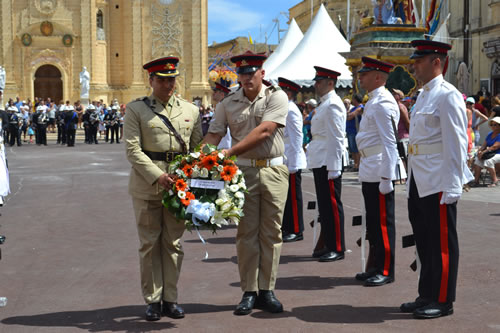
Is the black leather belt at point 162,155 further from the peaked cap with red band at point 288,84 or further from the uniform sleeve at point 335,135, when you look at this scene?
the peaked cap with red band at point 288,84

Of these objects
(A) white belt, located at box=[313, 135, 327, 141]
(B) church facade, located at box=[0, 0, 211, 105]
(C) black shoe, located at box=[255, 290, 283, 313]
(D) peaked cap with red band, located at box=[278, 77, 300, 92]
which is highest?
(B) church facade, located at box=[0, 0, 211, 105]

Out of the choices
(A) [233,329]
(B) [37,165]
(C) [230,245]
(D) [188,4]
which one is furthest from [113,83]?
(A) [233,329]

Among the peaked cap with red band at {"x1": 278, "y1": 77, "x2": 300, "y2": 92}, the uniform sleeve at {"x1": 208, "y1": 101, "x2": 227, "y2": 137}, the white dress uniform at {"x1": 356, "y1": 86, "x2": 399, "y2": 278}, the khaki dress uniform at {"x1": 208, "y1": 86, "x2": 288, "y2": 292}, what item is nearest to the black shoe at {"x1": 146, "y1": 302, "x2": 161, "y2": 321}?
the khaki dress uniform at {"x1": 208, "y1": 86, "x2": 288, "y2": 292}

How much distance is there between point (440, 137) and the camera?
217 inches

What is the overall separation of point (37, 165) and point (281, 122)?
16.6 metres

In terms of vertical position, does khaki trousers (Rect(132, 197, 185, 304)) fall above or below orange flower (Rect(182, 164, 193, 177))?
below

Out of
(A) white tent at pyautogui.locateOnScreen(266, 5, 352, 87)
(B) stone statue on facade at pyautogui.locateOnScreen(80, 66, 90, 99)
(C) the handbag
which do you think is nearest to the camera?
(C) the handbag

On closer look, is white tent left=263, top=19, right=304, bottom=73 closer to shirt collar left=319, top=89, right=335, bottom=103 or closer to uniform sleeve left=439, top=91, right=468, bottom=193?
shirt collar left=319, top=89, right=335, bottom=103

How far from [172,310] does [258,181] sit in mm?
1278

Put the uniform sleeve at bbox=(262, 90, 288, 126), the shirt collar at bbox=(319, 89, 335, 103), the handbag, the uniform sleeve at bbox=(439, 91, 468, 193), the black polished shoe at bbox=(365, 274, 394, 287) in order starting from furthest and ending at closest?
1. the handbag
2. the shirt collar at bbox=(319, 89, 335, 103)
3. the black polished shoe at bbox=(365, 274, 394, 287)
4. the uniform sleeve at bbox=(262, 90, 288, 126)
5. the uniform sleeve at bbox=(439, 91, 468, 193)

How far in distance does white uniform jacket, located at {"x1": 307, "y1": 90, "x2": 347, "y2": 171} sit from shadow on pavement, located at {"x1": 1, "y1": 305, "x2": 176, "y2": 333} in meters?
2.88

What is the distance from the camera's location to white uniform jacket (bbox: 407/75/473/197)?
5.35 metres

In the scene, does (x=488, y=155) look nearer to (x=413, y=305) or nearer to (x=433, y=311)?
(x=413, y=305)

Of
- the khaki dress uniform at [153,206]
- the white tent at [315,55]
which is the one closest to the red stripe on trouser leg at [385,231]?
the khaki dress uniform at [153,206]
